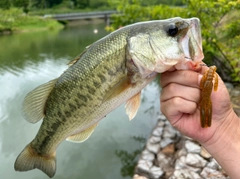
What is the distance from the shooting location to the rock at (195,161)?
14.2 ft

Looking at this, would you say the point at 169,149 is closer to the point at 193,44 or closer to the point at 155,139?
the point at 155,139

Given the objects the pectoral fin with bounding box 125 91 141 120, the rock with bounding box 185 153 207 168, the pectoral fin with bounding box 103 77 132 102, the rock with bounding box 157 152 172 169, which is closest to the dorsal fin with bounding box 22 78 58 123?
the pectoral fin with bounding box 103 77 132 102

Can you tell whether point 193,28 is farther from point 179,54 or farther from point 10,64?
point 10,64

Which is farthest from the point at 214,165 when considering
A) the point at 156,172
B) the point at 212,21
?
the point at 212,21

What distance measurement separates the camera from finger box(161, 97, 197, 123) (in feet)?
5.07

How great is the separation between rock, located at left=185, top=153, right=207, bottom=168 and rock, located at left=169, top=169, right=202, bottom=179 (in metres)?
0.20

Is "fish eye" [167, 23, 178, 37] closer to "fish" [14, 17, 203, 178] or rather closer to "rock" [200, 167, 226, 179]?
"fish" [14, 17, 203, 178]

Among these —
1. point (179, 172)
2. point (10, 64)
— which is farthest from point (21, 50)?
point (179, 172)

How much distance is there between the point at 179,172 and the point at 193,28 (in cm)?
319

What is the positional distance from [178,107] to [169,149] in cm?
373

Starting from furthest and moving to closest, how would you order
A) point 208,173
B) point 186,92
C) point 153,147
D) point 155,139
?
point 155,139 → point 153,147 → point 208,173 → point 186,92

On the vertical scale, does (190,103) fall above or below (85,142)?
above

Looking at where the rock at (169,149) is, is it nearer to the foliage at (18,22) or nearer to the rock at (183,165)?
the rock at (183,165)

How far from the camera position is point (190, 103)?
5.08 ft
